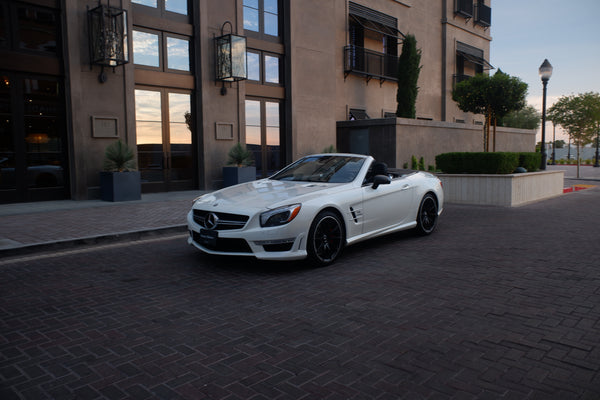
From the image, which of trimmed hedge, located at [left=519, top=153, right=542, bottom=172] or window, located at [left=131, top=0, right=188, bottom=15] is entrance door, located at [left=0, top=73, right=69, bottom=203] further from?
trimmed hedge, located at [left=519, top=153, right=542, bottom=172]

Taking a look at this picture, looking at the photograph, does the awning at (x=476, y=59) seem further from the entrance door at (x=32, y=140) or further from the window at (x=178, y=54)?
the entrance door at (x=32, y=140)

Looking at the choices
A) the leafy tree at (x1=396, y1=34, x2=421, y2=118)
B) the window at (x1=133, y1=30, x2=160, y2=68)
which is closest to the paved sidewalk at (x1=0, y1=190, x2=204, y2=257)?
the window at (x1=133, y1=30, x2=160, y2=68)

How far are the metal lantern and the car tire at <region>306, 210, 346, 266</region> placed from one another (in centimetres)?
1063

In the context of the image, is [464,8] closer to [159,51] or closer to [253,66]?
[253,66]

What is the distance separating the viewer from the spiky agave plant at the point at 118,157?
12609 millimetres

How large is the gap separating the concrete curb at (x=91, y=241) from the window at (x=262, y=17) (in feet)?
35.6

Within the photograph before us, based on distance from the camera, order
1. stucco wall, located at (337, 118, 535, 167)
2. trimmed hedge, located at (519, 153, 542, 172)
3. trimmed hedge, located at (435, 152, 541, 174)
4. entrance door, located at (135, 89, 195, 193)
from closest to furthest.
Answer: trimmed hedge, located at (435, 152, 541, 174), entrance door, located at (135, 89, 195, 193), trimmed hedge, located at (519, 153, 542, 172), stucco wall, located at (337, 118, 535, 167)

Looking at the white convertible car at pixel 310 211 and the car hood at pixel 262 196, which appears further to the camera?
the car hood at pixel 262 196

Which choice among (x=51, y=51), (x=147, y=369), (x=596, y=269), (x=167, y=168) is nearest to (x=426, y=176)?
(x=596, y=269)

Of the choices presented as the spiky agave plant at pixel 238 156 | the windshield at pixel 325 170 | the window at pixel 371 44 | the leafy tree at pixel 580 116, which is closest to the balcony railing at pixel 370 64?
the window at pixel 371 44

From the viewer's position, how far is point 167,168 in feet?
49.8

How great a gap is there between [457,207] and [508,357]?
33.0ft

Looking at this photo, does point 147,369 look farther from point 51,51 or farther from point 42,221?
point 51,51

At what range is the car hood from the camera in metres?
5.86
